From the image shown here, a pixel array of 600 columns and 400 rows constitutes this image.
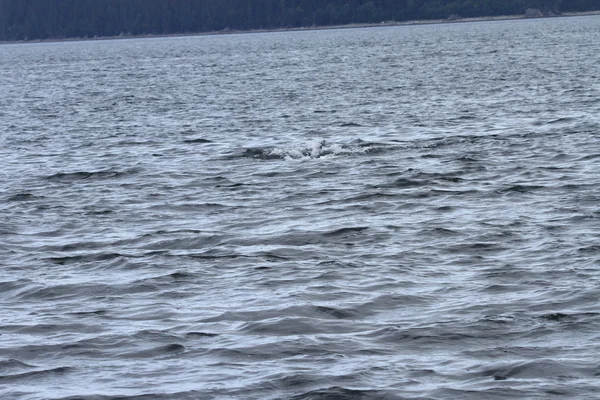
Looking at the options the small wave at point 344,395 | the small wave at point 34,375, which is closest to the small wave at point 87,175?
the small wave at point 34,375

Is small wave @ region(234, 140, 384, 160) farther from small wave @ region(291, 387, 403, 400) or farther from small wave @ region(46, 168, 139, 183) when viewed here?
small wave @ region(291, 387, 403, 400)

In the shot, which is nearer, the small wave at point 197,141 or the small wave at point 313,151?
the small wave at point 313,151

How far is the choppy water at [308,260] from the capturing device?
13250 millimetres

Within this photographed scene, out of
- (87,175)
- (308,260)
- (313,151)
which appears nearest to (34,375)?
(308,260)

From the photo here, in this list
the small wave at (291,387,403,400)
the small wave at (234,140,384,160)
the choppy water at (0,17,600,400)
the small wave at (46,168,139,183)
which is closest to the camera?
the small wave at (291,387,403,400)

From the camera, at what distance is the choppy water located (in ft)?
43.5

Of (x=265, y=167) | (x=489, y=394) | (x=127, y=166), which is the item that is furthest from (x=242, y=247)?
(x=127, y=166)

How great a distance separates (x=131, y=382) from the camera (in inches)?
512

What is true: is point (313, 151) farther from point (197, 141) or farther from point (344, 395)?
point (344, 395)

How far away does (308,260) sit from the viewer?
61.7ft

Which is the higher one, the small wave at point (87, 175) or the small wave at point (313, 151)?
the small wave at point (313, 151)

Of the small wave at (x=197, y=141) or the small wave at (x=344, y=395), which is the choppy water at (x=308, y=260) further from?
the small wave at (x=197, y=141)

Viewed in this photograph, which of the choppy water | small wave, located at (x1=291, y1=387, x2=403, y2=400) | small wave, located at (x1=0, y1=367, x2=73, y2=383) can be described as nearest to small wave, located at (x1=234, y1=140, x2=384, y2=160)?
the choppy water

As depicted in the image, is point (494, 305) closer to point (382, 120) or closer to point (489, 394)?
point (489, 394)
